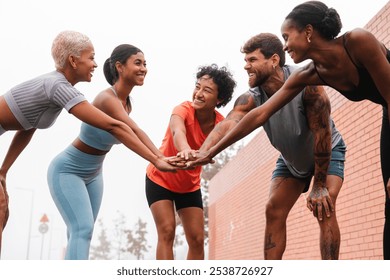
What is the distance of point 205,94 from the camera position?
4676mm

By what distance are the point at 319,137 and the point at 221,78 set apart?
115cm

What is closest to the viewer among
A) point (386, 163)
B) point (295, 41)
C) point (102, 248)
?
point (295, 41)

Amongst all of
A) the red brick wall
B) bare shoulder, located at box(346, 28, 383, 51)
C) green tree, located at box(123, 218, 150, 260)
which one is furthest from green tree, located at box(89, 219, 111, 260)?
bare shoulder, located at box(346, 28, 383, 51)

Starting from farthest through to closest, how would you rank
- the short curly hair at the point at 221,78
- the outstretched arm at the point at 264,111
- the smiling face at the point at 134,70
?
the short curly hair at the point at 221,78, the smiling face at the point at 134,70, the outstretched arm at the point at 264,111

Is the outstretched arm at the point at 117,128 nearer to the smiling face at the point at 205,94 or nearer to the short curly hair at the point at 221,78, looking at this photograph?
the smiling face at the point at 205,94

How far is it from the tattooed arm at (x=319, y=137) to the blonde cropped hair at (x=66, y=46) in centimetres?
174

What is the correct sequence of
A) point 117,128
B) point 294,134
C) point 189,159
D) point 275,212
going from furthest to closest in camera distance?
1. point 275,212
2. point 189,159
3. point 294,134
4. point 117,128

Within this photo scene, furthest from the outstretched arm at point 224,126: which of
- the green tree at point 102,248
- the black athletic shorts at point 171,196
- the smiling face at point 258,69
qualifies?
the green tree at point 102,248

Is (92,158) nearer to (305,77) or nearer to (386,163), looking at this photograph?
(305,77)

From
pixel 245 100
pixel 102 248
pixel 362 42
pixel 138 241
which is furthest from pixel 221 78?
pixel 102 248

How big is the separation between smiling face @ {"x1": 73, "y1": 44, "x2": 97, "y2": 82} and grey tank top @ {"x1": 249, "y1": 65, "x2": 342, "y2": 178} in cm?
140

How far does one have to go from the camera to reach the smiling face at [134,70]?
4539mm

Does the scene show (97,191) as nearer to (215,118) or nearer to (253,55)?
(215,118)
